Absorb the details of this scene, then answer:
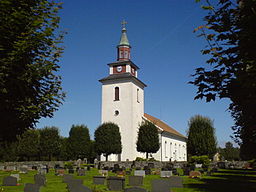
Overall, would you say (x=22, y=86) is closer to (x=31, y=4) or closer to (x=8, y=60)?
(x=8, y=60)

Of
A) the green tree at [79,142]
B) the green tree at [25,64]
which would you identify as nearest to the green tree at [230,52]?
the green tree at [25,64]

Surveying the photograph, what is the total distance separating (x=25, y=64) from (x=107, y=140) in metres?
35.2

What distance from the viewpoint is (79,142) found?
5394 cm

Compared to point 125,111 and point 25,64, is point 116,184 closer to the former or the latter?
point 25,64

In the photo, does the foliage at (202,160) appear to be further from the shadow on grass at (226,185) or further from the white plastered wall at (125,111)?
the shadow on grass at (226,185)

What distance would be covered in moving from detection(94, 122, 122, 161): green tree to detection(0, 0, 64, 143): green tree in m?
33.2

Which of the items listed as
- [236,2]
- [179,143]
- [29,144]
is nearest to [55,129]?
[29,144]

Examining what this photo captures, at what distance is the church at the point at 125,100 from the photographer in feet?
157

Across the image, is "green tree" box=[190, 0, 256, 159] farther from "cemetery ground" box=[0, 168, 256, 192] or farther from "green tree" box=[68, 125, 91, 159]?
"green tree" box=[68, 125, 91, 159]

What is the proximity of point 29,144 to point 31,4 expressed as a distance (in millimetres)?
41560

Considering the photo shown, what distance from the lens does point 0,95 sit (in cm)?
953

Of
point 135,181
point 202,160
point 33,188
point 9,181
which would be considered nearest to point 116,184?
point 135,181

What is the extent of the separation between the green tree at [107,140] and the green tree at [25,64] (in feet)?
109

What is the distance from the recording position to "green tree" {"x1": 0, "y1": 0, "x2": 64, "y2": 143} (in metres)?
9.02
